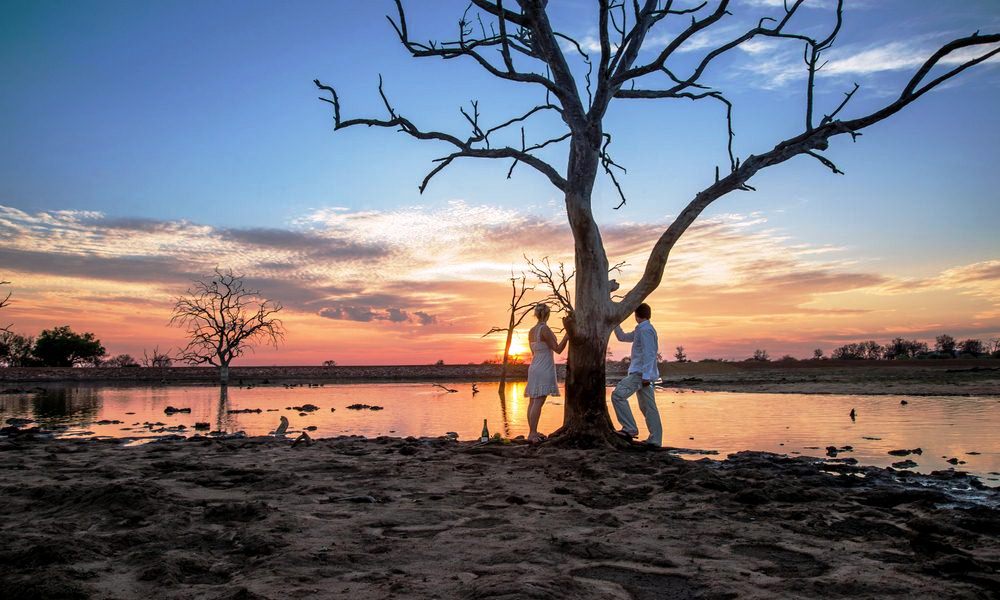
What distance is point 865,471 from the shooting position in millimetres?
7887

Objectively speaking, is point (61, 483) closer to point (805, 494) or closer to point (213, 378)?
point (805, 494)

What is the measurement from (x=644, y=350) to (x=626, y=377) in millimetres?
528

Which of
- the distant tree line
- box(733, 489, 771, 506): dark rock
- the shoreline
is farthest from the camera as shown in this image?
the distant tree line

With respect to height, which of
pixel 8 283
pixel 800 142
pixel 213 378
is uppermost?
pixel 800 142

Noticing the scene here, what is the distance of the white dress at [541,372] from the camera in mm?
10617

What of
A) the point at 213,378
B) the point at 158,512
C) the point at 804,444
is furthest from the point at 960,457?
the point at 213,378

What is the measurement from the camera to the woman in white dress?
1052 centimetres

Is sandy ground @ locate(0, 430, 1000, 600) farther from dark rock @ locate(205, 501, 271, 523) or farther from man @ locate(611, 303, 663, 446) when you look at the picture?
man @ locate(611, 303, 663, 446)

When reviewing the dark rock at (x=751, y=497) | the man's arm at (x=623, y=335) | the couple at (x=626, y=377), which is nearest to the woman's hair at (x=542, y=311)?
the couple at (x=626, y=377)

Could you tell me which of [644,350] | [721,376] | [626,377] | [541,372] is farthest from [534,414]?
[721,376]

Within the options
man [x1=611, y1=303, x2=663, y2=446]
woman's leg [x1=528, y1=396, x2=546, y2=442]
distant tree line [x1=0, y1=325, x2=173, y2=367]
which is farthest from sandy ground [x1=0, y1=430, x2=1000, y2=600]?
distant tree line [x1=0, y1=325, x2=173, y2=367]

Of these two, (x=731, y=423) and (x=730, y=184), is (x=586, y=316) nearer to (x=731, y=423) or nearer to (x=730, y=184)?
(x=730, y=184)

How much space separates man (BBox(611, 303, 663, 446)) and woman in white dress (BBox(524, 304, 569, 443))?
3.51 ft

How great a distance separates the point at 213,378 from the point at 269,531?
5800 centimetres
